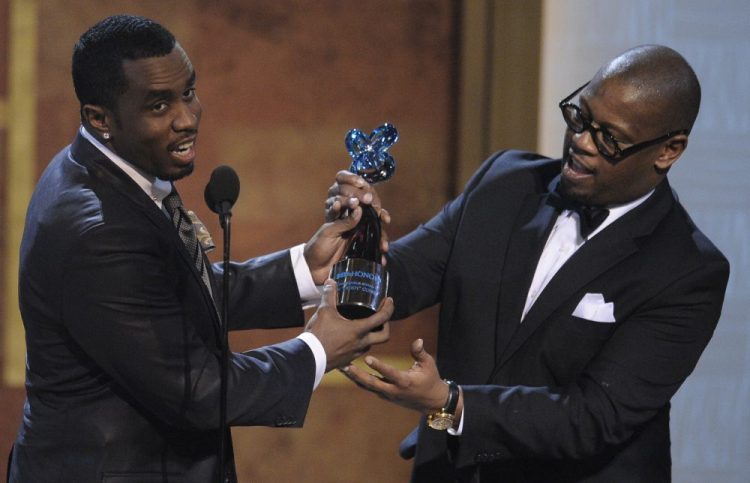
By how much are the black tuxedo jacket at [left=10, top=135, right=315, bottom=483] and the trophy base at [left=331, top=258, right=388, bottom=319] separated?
0.13 metres

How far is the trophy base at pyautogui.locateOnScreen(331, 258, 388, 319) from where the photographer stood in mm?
2068

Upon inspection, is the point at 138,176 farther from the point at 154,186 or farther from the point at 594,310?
the point at 594,310

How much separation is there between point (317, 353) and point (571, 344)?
51 centimetres

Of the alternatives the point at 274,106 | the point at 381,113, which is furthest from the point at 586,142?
the point at 274,106

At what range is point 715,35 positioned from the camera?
3.22 m

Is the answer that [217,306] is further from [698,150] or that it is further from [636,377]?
[698,150]

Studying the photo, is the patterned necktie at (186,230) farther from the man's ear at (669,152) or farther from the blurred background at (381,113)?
the blurred background at (381,113)

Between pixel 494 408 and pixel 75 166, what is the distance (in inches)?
35.3

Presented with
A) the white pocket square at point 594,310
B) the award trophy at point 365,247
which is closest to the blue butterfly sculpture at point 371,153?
the award trophy at point 365,247

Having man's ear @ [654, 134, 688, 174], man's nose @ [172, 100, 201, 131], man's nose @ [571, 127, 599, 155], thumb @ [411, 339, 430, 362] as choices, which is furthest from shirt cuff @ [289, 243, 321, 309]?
man's ear @ [654, 134, 688, 174]

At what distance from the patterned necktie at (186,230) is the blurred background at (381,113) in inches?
53.2

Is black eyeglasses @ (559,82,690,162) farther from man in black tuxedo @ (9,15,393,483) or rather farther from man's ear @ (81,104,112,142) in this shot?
man's ear @ (81,104,112,142)

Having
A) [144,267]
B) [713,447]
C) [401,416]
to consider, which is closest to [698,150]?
[713,447]

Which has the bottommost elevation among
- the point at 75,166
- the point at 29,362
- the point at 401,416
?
the point at 401,416
